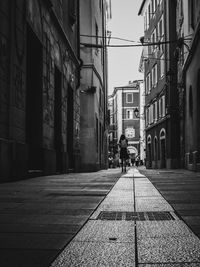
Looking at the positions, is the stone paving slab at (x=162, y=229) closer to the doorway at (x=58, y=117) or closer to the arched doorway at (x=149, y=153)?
the doorway at (x=58, y=117)

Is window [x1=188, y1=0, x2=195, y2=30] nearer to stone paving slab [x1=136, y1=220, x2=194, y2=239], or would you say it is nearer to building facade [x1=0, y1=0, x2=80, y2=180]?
building facade [x1=0, y1=0, x2=80, y2=180]

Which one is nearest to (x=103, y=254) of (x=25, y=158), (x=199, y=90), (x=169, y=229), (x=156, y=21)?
(x=169, y=229)

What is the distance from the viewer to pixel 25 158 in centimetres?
838

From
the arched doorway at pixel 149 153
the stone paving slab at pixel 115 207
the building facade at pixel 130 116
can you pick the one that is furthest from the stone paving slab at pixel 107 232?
the building facade at pixel 130 116

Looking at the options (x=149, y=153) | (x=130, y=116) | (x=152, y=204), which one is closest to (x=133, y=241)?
(x=152, y=204)

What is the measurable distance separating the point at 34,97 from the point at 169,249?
28.4ft

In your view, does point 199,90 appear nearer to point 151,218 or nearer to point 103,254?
point 151,218

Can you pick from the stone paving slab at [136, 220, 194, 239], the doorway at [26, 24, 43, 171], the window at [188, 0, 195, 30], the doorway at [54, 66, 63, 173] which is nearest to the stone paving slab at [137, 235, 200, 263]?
the stone paving slab at [136, 220, 194, 239]

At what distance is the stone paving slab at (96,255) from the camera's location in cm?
188

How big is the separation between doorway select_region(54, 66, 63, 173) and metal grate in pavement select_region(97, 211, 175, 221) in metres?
9.29

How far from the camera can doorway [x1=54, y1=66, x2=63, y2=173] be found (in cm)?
1304

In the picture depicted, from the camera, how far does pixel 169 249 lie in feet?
7.17

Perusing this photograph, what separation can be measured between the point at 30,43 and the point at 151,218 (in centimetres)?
781

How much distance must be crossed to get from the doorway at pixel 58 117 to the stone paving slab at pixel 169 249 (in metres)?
10.6
